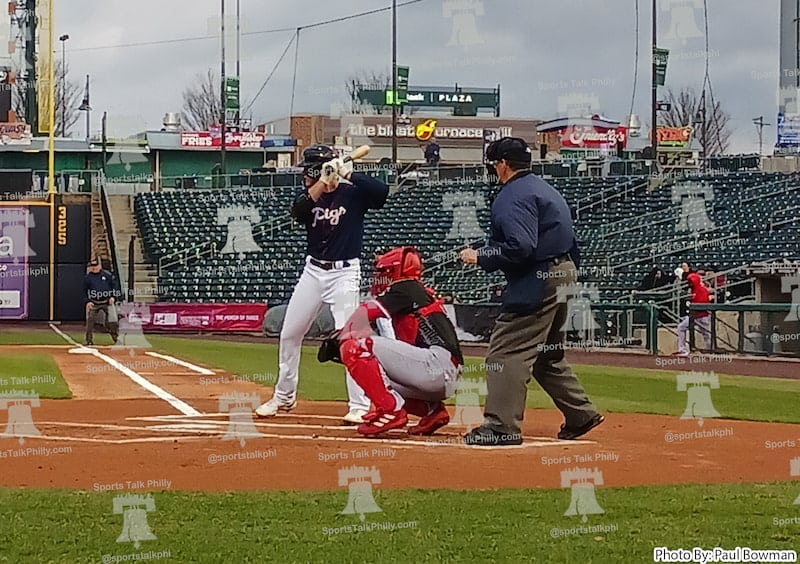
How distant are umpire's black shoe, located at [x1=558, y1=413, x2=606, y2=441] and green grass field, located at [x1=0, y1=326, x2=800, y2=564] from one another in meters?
1.67

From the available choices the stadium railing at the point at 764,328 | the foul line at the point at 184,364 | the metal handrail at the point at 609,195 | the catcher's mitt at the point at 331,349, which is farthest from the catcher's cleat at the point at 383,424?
the metal handrail at the point at 609,195

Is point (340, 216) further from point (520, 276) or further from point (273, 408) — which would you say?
point (520, 276)

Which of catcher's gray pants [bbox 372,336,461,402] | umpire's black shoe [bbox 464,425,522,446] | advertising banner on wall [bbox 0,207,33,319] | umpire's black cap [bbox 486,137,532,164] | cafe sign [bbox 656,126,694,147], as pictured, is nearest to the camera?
umpire's black shoe [bbox 464,425,522,446]

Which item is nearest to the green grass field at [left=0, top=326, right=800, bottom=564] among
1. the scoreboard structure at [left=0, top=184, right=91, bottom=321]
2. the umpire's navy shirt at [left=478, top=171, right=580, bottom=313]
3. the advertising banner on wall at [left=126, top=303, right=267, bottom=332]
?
the umpire's navy shirt at [left=478, top=171, right=580, bottom=313]

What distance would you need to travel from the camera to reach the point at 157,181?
4453cm

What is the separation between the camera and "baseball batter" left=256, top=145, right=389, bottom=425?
9.45 m

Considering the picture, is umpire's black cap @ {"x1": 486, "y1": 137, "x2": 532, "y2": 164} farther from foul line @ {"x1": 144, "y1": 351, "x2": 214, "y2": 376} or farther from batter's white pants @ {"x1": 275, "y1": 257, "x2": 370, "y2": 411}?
foul line @ {"x1": 144, "y1": 351, "x2": 214, "y2": 376}

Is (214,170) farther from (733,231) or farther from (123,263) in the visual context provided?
(733,231)

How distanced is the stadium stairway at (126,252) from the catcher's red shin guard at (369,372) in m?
27.1

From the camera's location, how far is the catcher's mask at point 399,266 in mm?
8805

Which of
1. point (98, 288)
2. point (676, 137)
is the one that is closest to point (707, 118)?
point (676, 137)

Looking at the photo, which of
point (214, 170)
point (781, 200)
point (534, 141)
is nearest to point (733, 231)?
point (781, 200)

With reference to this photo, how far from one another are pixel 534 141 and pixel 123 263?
43.7 m

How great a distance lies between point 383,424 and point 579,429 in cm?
137
